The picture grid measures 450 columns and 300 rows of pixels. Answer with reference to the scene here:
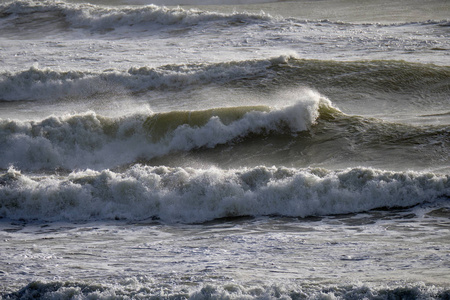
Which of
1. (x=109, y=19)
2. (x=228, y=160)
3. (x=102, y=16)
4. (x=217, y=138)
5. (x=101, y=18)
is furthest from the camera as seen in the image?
(x=102, y=16)

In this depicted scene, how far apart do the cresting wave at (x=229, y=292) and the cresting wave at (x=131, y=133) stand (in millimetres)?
5394

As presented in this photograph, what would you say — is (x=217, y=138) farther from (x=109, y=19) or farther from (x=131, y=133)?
(x=109, y=19)

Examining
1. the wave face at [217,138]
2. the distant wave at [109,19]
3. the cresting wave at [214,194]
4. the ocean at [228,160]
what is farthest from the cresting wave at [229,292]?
the distant wave at [109,19]

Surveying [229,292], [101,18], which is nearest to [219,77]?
[101,18]

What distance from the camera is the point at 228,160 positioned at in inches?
419

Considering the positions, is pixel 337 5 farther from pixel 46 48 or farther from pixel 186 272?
pixel 186 272

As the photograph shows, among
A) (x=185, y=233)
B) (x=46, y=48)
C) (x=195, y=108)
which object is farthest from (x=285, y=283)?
(x=46, y=48)

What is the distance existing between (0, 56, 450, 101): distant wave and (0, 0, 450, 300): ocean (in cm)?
6

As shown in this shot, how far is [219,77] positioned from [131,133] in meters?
4.33

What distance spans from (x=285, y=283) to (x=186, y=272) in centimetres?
103

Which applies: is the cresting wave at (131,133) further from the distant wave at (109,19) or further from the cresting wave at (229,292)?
the distant wave at (109,19)

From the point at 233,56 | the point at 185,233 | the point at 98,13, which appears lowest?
the point at 185,233

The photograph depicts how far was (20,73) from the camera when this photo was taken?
16.0m

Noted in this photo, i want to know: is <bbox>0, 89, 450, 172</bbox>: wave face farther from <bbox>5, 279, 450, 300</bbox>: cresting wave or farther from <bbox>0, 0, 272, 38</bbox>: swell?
<bbox>0, 0, 272, 38</bbox>: swell
